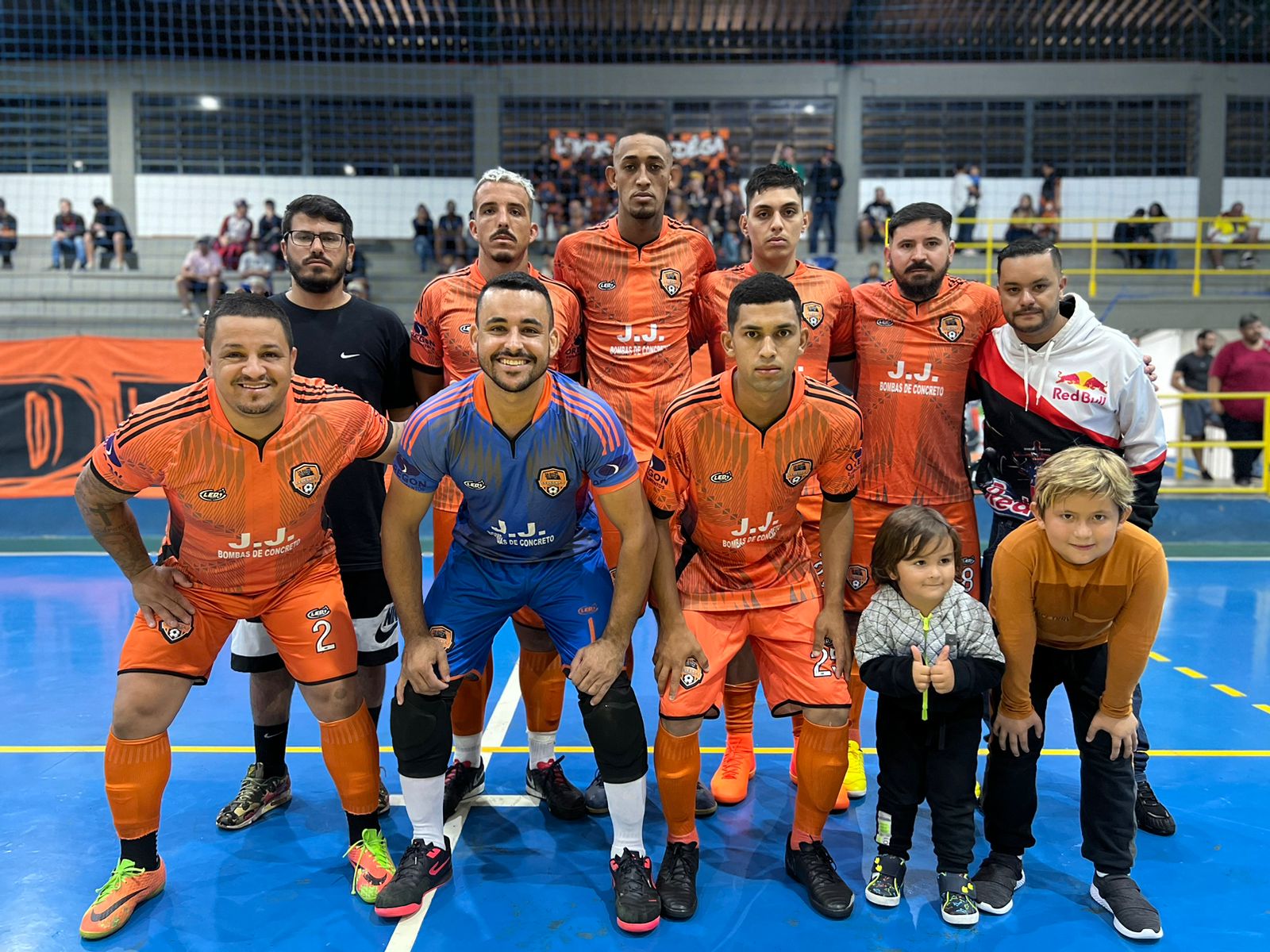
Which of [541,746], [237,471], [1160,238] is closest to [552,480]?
[237,471]

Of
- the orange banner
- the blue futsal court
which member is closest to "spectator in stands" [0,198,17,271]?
the orange banner

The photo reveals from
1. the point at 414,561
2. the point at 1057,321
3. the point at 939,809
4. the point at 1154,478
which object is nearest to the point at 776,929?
the point at 939,809

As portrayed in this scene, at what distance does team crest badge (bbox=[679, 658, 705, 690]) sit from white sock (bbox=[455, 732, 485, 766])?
1.26 meters

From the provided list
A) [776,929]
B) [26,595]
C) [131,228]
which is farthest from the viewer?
[131,228]

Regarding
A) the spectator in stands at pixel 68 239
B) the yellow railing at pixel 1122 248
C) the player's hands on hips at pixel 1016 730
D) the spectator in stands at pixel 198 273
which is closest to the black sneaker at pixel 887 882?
the player's hands on hips at pixel 1016 730

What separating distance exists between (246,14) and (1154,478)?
62.7ft

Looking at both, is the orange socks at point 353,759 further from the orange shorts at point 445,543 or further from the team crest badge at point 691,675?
the team crest badge at point 691,675

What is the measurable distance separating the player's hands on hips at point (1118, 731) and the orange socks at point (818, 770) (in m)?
0.91

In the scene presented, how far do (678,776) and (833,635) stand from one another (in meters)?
0.81

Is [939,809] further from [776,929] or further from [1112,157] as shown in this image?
[1112,157]

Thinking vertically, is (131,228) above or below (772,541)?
above

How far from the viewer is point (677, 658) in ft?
11.7

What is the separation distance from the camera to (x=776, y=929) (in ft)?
10.9

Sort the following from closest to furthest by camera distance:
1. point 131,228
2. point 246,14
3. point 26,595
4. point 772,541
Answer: point 772,541 → point 26,595 → point 246,14 → point 131,228
